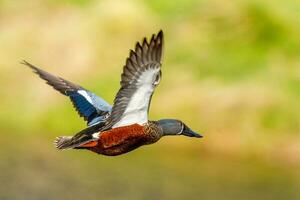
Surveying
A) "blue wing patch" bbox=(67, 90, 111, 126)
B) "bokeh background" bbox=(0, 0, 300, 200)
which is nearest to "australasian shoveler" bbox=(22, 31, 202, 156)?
"blue wing patch" bbox=(67, 90, 111, 126)

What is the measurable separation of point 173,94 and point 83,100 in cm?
1887

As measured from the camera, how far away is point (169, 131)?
17500mm

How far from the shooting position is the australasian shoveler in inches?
632

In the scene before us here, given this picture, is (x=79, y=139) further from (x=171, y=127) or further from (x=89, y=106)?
(x=89, y=106)

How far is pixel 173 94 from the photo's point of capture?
37844 millimetres

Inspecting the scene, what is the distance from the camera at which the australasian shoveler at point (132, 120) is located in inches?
632

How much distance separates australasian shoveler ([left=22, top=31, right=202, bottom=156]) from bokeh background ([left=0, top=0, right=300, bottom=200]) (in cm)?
1524

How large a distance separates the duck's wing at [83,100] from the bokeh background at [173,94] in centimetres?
1299

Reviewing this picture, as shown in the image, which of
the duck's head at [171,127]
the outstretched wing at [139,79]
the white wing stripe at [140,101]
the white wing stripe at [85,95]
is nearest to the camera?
the outstretched wing at [139,79]

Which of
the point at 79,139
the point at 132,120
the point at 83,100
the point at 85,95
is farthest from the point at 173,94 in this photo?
the point at 132,120

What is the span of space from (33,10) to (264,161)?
31.4 ft

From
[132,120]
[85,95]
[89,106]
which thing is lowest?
[132,120]

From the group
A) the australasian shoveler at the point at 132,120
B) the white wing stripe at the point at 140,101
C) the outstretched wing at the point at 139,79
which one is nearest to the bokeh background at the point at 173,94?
the australasian shoveler at the point at 132,120

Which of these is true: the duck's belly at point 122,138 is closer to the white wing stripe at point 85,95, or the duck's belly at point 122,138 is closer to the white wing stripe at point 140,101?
the white wing stripe at point 140,101
